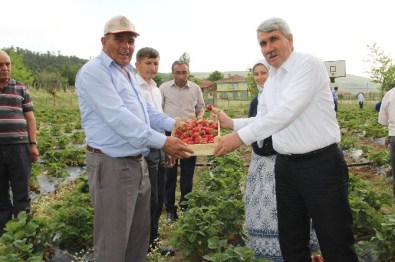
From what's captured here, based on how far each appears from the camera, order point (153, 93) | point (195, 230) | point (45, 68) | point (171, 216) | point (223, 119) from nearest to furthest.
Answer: point (195, 230)
point (223, 119)
point (153, 93)
point (171, 216)
point (45, 68)

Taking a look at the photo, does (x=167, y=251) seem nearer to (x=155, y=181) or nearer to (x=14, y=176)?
(x=155, y=181)

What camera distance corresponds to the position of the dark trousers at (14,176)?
5.06 m

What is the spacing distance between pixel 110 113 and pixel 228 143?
111 cm

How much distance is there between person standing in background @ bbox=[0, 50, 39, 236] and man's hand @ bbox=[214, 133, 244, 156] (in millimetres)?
3075

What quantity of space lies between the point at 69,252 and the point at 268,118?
10.2 ft

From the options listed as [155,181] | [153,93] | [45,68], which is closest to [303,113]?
[155,181]

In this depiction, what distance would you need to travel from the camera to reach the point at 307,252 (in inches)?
137

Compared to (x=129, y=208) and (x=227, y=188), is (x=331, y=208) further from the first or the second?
(x=227, y=188)

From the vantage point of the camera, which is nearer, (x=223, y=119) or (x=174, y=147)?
(x=174, y=147)

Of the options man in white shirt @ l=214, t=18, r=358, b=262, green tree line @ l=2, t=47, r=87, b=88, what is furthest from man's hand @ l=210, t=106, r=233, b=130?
green tree line @ l=2, t=47, r=87, b=88

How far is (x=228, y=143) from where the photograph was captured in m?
3.45

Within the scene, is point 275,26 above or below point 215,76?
below

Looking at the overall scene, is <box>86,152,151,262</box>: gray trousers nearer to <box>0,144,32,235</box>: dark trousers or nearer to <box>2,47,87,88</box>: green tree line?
<box>0,144,32,235</box>: dark trousers

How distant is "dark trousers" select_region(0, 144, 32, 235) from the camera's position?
16.6ft
